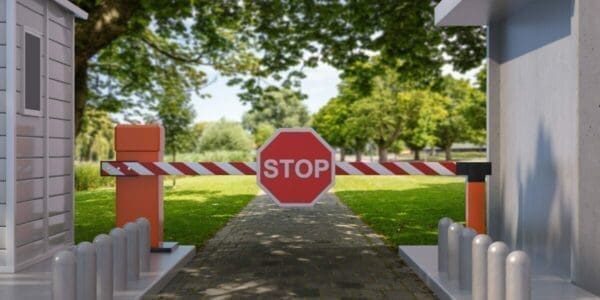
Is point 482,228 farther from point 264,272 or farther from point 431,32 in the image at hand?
point 431,32

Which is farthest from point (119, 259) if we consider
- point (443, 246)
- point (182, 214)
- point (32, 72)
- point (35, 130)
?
point (182, 214)

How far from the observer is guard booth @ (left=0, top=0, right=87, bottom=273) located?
24.0 ft

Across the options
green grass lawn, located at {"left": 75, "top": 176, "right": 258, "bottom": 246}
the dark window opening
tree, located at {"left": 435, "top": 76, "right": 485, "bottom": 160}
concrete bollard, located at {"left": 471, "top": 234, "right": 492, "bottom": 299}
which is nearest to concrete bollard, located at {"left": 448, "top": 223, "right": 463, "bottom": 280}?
concrete bollard, located at {"left": 471, "top": 234, "right": 492, "bottom": 299}

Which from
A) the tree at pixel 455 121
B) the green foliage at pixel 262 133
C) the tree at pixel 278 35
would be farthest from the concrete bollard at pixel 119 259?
the green foliage at pixel 262 133

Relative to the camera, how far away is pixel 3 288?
6.45 metres

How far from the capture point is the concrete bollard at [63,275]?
472 centimetres

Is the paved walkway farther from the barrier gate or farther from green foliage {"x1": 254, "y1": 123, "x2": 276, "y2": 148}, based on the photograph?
green foliage {"x1": 254, "y1": 123, "x2": 276, "y2": 148}

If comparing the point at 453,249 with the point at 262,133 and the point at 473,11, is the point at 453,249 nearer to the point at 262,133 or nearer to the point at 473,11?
the point at 473,11

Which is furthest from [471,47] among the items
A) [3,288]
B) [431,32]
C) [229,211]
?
[3,288]

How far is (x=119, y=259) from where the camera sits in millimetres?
6164

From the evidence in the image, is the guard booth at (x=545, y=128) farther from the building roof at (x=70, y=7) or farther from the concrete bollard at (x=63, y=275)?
the building roof at (x=70, y=7)

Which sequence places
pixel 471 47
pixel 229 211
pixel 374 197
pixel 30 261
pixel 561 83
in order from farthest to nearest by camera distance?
pixel 374 197 < pixel 471 47 < pixel 229 211 < pixel 30 261 < pixel 561 83

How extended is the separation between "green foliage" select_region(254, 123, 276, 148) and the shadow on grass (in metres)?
80.0

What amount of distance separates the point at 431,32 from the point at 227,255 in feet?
32.3
